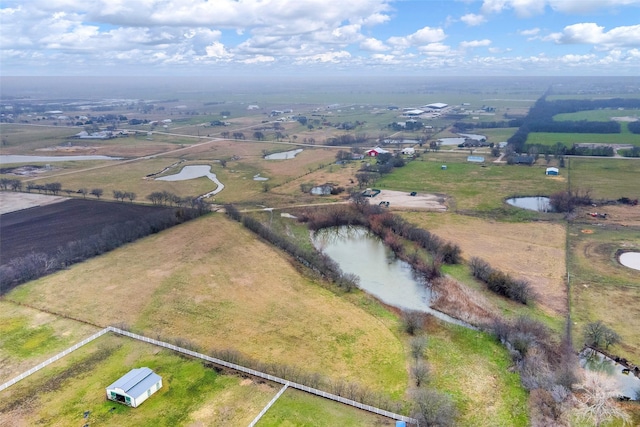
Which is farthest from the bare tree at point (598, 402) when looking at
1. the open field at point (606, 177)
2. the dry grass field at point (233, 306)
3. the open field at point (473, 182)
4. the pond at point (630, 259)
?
the open field at point (606, 177)

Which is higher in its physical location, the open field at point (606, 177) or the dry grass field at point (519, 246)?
the open field at point (606, 177)

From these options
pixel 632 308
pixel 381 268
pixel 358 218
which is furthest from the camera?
pixel 358 218

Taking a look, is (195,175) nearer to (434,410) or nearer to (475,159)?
(475,159)

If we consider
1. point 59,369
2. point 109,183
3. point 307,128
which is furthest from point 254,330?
point 307,128

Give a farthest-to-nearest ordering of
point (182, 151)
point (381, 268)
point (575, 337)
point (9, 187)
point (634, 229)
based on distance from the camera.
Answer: point (182, 151)
point (9, 187)
point (634, 229)
point (381, 268)
point (575, 337)

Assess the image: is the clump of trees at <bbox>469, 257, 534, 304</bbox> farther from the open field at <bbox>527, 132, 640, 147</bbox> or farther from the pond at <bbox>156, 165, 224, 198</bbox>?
the open field at <bbox>527, 132, 640, 147</bbox>

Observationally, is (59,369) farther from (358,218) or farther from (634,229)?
(634,229)

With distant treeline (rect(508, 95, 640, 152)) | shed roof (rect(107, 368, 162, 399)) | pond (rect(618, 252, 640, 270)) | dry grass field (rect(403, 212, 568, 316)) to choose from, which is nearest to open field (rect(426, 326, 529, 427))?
dry grass field (rect(403, 212, 568, 316))

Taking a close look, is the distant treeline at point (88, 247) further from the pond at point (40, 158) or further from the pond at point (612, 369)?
the pond at point (40, 158)
